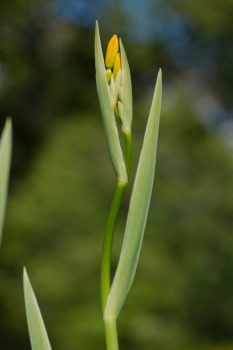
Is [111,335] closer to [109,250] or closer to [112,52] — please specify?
[109,250]

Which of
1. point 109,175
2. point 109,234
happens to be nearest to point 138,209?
point 109,234

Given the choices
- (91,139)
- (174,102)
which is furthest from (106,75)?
(174,102)

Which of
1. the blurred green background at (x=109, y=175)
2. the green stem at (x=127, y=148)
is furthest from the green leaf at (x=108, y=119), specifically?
the blurred green background at (x=109, y=175)

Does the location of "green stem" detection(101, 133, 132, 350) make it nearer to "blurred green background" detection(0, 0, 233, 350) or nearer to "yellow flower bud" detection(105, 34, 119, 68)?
"yellow flower bud" detection(105, 34, 119, 68)

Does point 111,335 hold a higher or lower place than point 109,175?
higher

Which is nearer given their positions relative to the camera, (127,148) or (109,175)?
(127,148)
